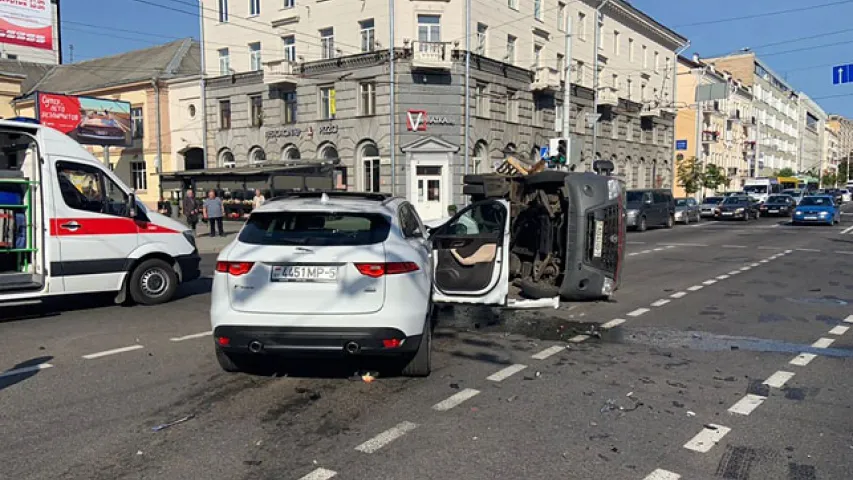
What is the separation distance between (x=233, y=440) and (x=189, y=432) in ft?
1.24

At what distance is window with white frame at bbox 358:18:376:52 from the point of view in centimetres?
3206

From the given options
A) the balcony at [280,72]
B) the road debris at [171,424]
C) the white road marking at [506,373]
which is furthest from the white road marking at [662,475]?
the balcony at [280,72]

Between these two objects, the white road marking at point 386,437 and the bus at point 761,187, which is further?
the bus at point 761,187

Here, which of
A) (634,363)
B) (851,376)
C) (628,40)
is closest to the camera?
(851,376)

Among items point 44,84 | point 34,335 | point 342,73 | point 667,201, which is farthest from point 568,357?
point 44,84

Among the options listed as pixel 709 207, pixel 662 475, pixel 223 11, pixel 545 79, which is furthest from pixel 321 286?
pixel 223 11

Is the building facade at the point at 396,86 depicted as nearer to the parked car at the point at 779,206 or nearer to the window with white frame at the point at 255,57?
the window with white frame at the point at 255,57

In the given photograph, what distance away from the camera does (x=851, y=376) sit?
5.88 m

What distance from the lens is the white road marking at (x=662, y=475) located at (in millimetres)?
3762

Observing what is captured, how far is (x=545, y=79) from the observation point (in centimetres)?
3612

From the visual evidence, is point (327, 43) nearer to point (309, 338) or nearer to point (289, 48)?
point (289, 48)

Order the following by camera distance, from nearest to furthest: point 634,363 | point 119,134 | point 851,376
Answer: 1. point 851,376
2. point 634,363
3. point 119,134

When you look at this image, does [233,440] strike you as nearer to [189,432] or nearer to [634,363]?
[189,432]

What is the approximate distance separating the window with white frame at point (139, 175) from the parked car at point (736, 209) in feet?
118
